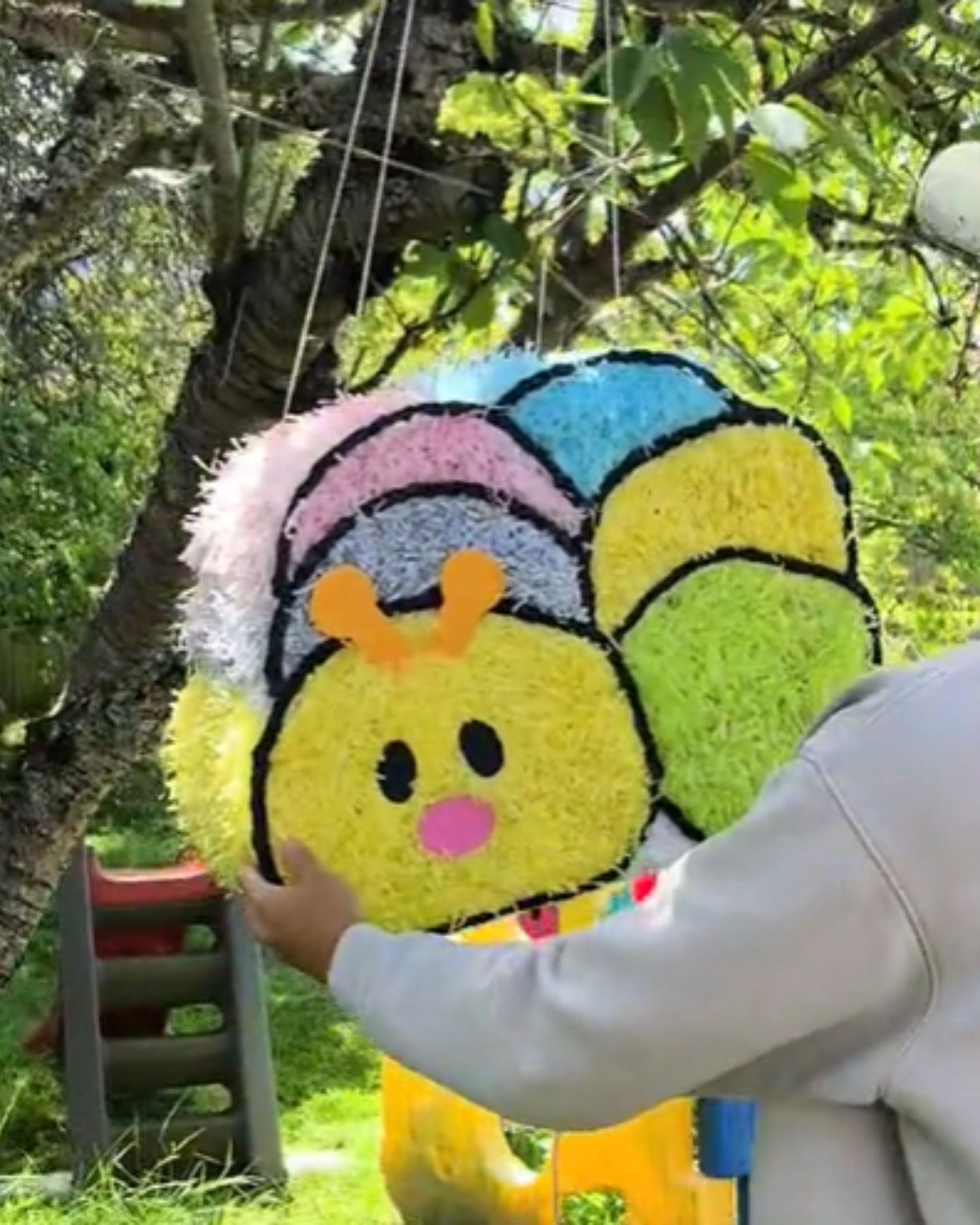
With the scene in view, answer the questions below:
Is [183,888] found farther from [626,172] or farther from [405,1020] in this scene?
[405,1020]

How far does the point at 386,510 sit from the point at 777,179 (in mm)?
485

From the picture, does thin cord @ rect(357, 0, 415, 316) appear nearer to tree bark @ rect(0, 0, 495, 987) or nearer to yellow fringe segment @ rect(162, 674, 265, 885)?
tree bark @ rect(0, 0, 495, 987)

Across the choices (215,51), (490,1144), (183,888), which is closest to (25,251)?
(215,51)

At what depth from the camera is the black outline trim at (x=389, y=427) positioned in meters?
1.09

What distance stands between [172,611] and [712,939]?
4.21ft

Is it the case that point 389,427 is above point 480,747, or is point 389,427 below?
above

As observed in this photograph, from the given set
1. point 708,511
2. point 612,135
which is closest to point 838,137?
point 612,135

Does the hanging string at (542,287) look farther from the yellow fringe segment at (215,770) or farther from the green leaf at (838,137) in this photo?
the yellow fringe segment at (215,770)

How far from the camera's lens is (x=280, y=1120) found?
17.3 feet

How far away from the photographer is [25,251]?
2.56 meters

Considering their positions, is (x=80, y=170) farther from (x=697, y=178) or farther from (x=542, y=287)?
(x=542, y=287)

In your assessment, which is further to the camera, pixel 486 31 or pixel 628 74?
pixel 486 31

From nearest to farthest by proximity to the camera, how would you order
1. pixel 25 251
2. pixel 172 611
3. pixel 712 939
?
1. pixel 712 939
2. pixel 172 611
3. pixel 25 251

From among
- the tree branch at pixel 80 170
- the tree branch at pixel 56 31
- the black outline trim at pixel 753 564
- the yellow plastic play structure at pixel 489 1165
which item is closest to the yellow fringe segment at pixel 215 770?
the black outline trim at pixel 753 564
